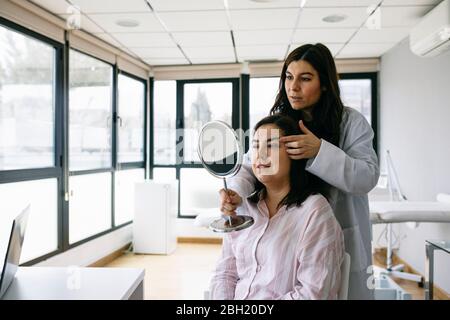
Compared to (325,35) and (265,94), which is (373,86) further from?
(265,94)

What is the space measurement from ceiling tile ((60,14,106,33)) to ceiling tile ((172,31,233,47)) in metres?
0.53

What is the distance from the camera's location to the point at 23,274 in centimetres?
92

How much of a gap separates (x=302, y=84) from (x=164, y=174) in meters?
3.13

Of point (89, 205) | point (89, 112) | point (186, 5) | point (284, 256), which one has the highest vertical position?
point (186, 5)

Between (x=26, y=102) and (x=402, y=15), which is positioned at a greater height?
(x=402, y=15)

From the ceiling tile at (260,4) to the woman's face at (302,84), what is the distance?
1.41 m

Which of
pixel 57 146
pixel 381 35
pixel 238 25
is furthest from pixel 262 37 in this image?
pixel 57 146

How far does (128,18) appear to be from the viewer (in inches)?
86.0

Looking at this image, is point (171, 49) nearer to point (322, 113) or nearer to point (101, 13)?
point (101, 13)

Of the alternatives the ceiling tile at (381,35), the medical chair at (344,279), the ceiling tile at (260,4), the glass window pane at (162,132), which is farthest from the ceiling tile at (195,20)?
the medical chair at (344,279)

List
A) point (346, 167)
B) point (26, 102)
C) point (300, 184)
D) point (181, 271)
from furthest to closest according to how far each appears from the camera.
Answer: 1. point (181, 271)
2. point (26, 102)
3. point (300, 184)
4. point (346, 167)

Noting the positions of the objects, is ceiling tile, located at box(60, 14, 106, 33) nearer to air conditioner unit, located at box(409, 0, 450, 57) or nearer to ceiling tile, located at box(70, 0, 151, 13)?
→ ceiling tile, located at box(70, 0, 151, 13)

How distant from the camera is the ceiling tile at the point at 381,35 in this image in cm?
231
